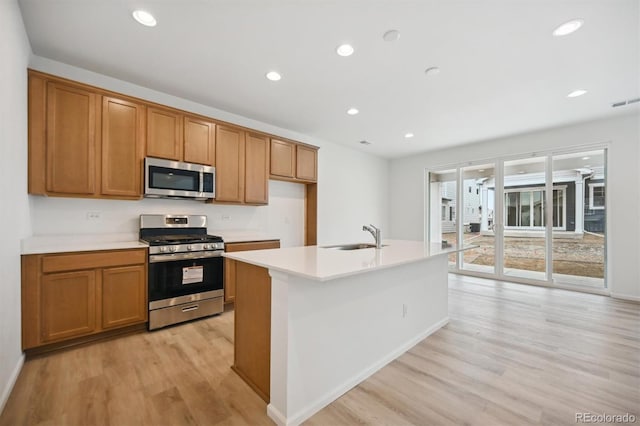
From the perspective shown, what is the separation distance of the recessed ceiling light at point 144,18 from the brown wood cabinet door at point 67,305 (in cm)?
217

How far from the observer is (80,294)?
2.45 meters

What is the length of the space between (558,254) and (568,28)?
390 centimetres

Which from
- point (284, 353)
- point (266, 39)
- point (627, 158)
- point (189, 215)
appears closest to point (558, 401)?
point (284, 353)

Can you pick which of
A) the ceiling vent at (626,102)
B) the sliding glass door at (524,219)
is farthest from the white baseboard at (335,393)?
the ceiling vent at (626,102)

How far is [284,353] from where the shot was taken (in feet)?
5.15

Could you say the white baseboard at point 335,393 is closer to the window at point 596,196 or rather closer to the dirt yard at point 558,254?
the dirt yard at point 558,254

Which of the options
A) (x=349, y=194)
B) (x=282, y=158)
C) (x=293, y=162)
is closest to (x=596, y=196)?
(x=349, y=194)

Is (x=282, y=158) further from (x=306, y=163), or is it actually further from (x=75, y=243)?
(x=75, y=243)

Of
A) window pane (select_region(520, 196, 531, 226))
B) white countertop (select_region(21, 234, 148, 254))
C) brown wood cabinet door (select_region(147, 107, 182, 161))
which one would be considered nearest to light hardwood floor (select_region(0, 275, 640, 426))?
white countertop (select_region(21, 234, 148, 254))

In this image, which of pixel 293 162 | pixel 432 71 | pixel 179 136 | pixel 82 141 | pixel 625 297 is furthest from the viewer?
pixel 293 162

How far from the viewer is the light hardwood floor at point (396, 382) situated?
1.64m

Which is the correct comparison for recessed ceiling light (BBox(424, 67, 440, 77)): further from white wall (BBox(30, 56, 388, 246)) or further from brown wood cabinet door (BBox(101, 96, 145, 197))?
brown wood cabinet door (BBox(101, 96, 145, 197))

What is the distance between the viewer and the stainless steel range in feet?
9.34

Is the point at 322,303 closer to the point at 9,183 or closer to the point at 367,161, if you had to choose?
the point at 9,183
